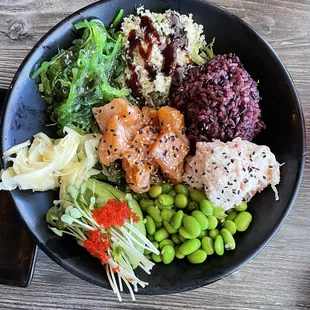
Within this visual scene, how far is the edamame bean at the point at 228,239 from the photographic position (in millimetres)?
2543

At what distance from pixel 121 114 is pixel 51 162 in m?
0.41

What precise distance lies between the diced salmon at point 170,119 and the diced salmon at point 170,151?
0.03 m

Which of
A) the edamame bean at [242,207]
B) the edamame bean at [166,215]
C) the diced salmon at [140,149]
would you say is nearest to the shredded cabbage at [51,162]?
the diced salmon at [140,149]

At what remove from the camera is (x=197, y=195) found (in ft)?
8.61

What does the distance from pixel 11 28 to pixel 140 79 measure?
90 centimetres

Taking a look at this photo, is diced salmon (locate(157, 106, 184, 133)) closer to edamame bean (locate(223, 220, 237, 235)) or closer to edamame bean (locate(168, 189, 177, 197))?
edamame bean (locate(168, 189, 177, 197))

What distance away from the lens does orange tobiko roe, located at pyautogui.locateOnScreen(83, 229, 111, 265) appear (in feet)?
7.95

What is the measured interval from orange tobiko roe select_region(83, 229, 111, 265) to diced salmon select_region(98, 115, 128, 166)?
1.18ft

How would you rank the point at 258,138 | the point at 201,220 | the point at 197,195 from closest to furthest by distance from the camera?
the point at 201,220 < the point at 197,195 < the point at 258,138

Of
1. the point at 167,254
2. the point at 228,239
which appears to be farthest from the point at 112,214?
the point at 228,239

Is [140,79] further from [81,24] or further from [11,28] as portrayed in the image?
[11,28]

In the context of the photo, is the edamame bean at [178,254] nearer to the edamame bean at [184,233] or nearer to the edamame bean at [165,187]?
the edamame bean at [184,233]

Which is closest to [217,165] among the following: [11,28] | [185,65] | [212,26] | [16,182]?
[185,65]

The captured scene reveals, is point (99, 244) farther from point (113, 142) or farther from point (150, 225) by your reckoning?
point (113, 142)
